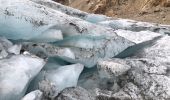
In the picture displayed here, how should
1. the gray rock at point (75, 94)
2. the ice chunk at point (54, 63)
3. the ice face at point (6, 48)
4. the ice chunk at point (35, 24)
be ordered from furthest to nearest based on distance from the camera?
1. the ice chunk at point (35, 24)
2. the ice chunk at point (54, 63)
3. the ice face at point (6, 48)
4. the gray rock at point (75, 94)

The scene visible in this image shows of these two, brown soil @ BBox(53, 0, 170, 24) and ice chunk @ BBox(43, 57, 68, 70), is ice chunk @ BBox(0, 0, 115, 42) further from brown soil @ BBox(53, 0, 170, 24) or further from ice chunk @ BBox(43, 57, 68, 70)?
brown soil @ BBox(53, 0, 170, 24)

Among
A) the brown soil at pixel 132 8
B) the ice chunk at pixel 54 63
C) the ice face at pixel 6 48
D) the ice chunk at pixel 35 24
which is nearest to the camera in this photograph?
the ice face at pixel 6 48

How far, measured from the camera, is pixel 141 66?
4598mm

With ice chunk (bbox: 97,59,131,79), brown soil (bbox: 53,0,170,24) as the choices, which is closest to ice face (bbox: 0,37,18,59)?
ice chunk (bbox: 97,59,131,79)

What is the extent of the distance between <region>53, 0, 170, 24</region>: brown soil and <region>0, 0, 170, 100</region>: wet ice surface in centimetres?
614

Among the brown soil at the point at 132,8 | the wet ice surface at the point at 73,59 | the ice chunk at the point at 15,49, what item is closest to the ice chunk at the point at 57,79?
the wet ice surface at the point at 73,59

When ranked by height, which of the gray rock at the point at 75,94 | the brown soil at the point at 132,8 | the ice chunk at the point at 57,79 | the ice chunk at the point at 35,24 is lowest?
the gray rock at the point at 75,94

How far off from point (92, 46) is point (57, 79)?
0.83 metres

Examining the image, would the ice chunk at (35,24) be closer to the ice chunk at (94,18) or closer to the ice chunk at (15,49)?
the ice chunk at (15,49)

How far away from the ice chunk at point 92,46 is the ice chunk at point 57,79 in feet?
0.94

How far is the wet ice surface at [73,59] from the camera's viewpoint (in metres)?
4.16

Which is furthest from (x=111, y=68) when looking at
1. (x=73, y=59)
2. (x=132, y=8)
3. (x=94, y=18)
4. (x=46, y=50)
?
(x=132, y=8)

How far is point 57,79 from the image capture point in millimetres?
4312

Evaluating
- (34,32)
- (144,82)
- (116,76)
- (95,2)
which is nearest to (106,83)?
(116,76)
